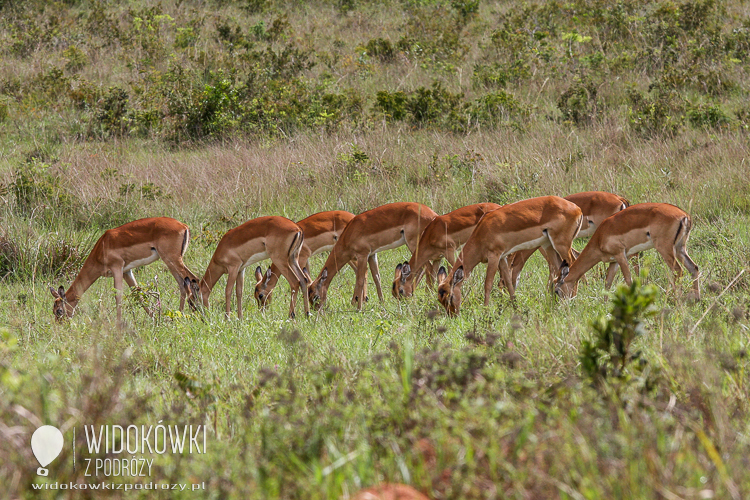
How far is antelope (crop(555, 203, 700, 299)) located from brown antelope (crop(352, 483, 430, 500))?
15.6ft

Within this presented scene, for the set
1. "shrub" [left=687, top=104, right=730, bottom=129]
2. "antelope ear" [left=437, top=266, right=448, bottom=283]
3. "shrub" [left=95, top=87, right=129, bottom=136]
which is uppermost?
"antelope ear" [left=437, top=266, right=448, bottom=283]

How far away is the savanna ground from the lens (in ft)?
9.13

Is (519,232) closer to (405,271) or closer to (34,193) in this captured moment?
(405,271)

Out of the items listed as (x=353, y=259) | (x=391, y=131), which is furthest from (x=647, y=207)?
(x=391, y=131)

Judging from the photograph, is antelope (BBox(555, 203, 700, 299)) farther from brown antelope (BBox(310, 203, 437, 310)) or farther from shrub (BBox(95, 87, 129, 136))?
shrub (BBox(95, 87, 129, 136))

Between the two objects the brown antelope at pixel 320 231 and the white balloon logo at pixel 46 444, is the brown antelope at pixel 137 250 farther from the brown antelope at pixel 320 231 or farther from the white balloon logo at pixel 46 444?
the white balloon logo at pixel 46 444

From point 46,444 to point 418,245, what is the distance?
5.01 meters

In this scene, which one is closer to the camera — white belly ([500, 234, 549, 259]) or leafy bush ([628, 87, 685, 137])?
white belly ([500, 234, 549, 259])

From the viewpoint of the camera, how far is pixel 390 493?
98.2 inches

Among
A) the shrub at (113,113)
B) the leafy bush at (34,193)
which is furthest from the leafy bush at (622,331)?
the shrub at (113,113)

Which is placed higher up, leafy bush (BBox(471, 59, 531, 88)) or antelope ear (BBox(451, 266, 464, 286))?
antelope ear (BBox(451, 266, 464, 286))

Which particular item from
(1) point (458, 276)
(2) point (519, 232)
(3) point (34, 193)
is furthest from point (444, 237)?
(3) point (34, 193)

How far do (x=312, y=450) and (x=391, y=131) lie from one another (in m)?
11.8

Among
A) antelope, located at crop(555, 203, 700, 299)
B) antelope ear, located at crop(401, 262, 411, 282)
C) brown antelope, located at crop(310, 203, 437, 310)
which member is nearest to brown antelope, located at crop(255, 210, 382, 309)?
brown antelope, located at crop(310, 203, 437, 310)
